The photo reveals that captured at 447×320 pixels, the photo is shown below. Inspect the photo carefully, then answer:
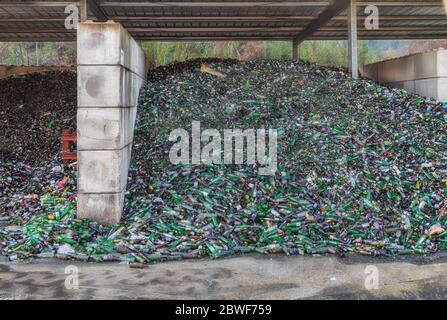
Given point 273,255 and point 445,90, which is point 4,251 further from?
point 445,90

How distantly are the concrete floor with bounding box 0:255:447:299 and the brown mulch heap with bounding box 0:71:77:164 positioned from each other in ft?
11.9

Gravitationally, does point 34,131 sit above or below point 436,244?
above

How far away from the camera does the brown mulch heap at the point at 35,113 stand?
7719mm

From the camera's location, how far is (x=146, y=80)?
871 cm

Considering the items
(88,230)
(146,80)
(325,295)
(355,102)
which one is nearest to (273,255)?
(325,295)

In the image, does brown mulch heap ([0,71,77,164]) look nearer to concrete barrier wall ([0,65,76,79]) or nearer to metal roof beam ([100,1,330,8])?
concrete barrier wall ([0,65,76,79])

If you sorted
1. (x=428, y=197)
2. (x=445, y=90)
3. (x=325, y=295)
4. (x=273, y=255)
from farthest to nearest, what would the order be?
(x=445, y=90), (x=428, y=197), (x=273, y=255), (x=325, y=295)

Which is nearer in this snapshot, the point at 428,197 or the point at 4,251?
the point at 4,251

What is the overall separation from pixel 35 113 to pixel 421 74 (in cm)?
817

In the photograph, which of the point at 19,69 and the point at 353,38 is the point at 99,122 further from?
the point at 19,69

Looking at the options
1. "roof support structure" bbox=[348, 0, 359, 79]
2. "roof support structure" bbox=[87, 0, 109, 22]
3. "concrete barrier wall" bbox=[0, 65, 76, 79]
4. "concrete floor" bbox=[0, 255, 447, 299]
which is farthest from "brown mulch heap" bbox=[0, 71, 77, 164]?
"roof support structure" bbox=[348, 0, 359, 79]

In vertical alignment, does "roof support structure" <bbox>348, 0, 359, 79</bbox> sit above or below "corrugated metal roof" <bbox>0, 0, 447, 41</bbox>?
below

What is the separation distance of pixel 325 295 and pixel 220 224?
1813 millimetres

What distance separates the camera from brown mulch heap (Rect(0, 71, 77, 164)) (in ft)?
25.3
